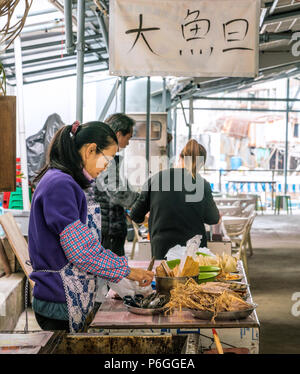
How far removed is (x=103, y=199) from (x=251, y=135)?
49.7 feet

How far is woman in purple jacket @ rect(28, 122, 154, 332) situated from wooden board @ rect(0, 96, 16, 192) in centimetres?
47

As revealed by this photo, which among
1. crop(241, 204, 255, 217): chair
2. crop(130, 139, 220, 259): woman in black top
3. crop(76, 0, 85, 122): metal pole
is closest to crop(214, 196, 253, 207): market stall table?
crop(241, 204, 255, 217): chair

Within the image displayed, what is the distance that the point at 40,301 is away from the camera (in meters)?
2.56

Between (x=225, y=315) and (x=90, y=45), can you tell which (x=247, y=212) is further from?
(x=225, y=315)

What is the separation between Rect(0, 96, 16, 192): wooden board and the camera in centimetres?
191

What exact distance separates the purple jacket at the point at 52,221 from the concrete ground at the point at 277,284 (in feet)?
9.55

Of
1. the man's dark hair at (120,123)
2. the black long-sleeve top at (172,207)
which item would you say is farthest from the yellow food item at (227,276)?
the man's dark hair at (120,123)

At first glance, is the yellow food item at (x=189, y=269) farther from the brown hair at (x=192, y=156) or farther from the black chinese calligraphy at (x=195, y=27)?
the black chinese calligraphy at (x=195, y=27)

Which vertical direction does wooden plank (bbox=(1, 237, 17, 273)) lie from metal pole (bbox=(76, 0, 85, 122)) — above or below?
below

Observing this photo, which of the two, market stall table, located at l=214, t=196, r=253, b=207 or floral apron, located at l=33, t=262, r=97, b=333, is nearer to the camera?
floral apron, located at l=33, t=262, r=97, b=333

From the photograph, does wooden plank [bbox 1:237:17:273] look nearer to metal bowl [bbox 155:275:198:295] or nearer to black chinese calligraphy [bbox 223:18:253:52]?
black chinese calligraphy [bbox 223:18:253:52]

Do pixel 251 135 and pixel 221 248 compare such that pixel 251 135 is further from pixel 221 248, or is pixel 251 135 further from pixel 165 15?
pixel 165 15

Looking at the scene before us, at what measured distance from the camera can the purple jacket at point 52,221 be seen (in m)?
2.39

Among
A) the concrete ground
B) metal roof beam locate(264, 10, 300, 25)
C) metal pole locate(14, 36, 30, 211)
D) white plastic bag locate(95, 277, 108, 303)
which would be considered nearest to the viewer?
white plastic bag locate(95, 277, 108, 303)
